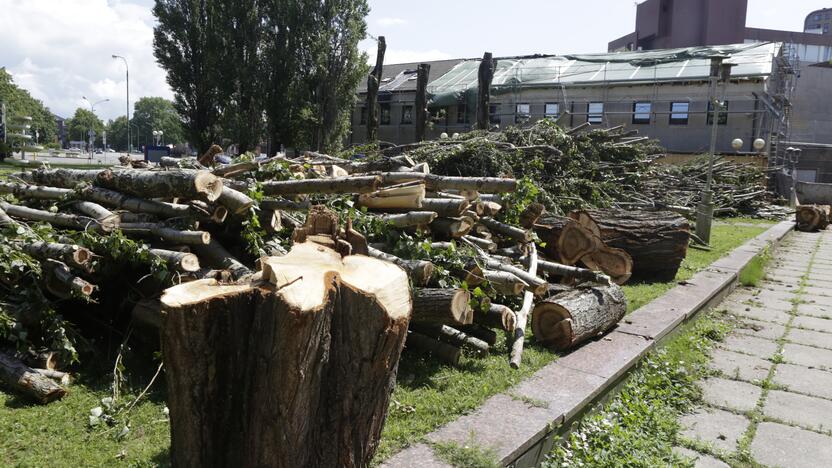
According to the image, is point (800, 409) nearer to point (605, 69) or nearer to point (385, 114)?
point (605, 69)

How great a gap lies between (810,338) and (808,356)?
694mm

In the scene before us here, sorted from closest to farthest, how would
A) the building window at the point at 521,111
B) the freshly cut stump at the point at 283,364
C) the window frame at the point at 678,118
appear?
the freshly cut stump at the point at 283,364, the window frame at the point at 678,118, the building window at the point at 521,111

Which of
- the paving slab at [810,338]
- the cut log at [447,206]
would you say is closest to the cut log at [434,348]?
the cut log at [447,206]

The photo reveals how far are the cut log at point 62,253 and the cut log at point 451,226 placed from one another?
9.21 ft

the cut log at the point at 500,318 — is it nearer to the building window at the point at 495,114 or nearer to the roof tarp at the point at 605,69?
the roof tarp at the point at 605,69

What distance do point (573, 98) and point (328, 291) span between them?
2692cm

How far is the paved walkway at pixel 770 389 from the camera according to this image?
139 inches

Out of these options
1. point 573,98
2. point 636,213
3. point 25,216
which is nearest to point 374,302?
point 25,216

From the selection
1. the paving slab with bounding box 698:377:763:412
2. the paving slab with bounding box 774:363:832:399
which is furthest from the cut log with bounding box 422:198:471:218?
the paving slab with bounding box 774:363:832:399

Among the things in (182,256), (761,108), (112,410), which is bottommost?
(112,410)

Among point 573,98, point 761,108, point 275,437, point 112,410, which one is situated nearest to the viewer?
point 275,437

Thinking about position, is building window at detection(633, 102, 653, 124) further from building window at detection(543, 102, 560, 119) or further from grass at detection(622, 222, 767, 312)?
grass at detection(622, 222, 767, 312)

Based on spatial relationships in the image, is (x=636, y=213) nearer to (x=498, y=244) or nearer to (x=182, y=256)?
(x=498, y=244)

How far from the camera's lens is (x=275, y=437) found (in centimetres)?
238
